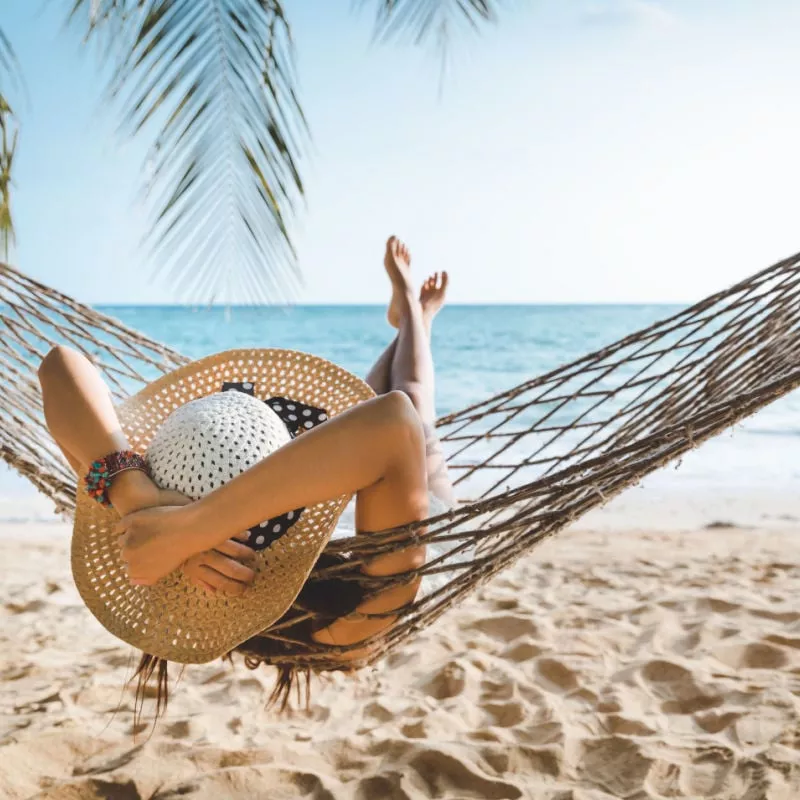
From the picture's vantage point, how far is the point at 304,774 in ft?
4.28

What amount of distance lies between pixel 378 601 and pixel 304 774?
17.1 inches

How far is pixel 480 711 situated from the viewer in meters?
1.55

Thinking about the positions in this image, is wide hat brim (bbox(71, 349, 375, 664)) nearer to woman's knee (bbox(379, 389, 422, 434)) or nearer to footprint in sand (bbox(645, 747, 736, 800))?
woman's knee (bbox(379, 389, 422, 434))

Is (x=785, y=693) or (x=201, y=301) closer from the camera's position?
(x=201, y=301)

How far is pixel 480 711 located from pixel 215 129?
1.16 metres

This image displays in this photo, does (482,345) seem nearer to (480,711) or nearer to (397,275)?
(397,275)

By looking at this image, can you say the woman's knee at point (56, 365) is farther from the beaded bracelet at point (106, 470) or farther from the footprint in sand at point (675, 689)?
the footprint in sand at point (675, 689)

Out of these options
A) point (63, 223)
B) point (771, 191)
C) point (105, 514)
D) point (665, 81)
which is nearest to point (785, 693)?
point (105, 514)

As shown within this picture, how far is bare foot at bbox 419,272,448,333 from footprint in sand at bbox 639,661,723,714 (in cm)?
89

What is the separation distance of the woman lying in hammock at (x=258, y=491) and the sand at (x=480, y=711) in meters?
0.36

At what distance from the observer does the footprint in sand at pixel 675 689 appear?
4.98 ft

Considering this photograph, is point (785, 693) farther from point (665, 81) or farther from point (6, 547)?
point (665, 81)

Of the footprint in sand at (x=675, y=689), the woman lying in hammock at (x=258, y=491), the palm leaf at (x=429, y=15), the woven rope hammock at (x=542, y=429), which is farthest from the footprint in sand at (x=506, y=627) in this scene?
the palm leaf at (x=429, y=15)

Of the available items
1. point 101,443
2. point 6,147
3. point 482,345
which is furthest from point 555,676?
point 482,345
